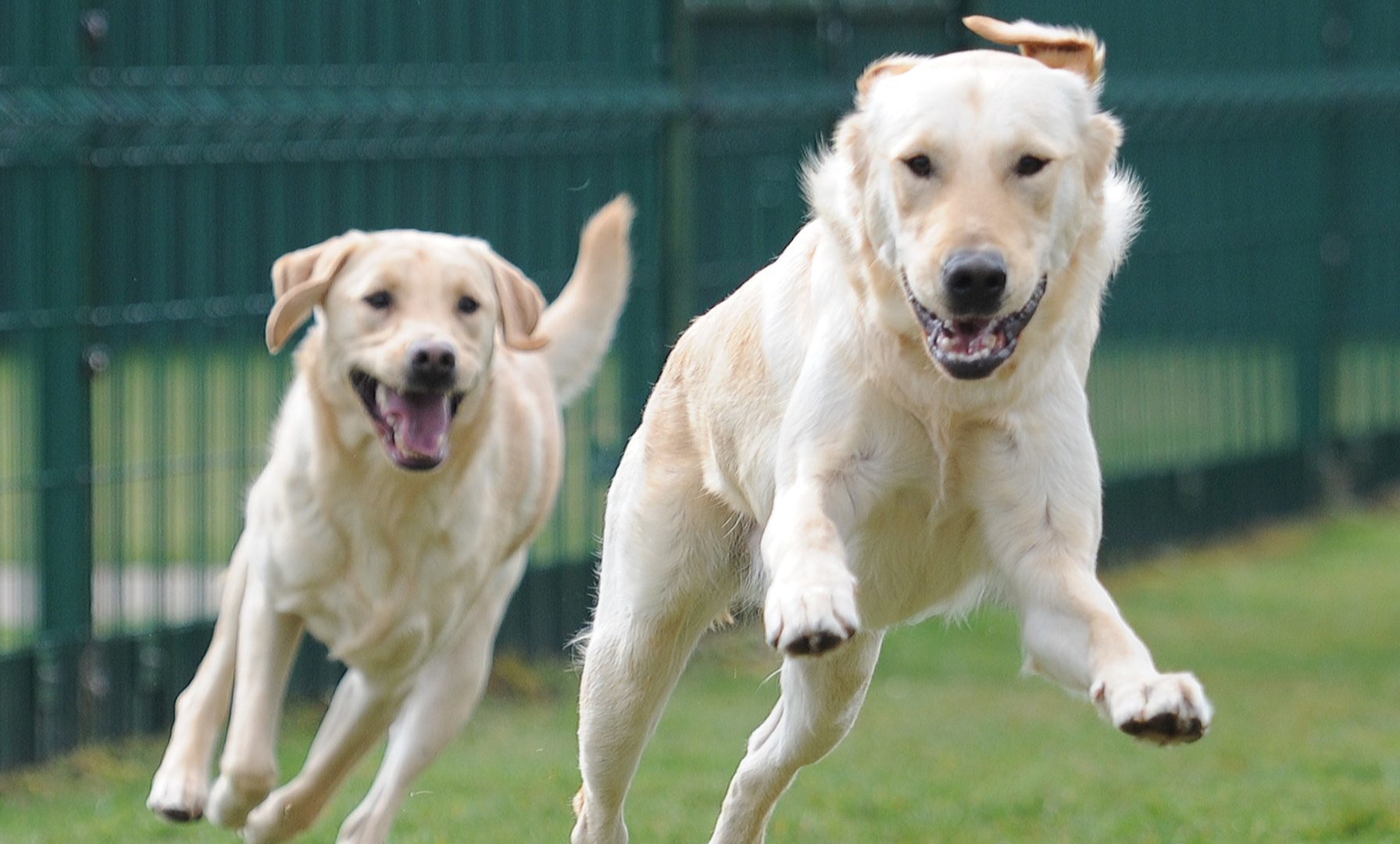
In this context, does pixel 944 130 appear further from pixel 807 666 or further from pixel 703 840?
pixel 703 840

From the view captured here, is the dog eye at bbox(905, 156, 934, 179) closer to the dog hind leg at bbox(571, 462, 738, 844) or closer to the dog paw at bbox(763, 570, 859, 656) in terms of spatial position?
the dog paw at bbox(763, 570, 859, 656)

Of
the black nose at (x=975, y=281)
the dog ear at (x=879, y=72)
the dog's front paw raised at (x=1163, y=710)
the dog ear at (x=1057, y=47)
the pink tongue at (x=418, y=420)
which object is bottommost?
the pink tongue at (x=418, y=420)

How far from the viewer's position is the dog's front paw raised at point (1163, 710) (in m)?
3.49

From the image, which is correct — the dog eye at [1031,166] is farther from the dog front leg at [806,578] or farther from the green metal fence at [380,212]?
the green metal fence at [380,212]

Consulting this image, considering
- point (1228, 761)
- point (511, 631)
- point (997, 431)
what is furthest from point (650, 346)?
point (997, 431)

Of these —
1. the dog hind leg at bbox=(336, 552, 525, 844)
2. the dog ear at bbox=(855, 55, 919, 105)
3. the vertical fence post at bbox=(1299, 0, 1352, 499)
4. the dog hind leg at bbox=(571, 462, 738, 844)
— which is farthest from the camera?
the vertical fence post at bbox=(1299, 0, 1352, 499)

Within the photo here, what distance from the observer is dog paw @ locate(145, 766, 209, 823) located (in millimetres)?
5609

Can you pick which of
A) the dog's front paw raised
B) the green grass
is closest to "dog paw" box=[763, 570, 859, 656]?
the dog's front paw raised

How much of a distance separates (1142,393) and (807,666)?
7705 mm

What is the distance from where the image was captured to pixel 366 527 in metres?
5.94

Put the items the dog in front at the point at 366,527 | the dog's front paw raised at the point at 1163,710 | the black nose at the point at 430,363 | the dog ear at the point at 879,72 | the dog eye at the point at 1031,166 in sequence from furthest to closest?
1. the dog in front at the point at 366,527
2. the black nose at the point at 430,363
3. the dog ear at the point at 879,72
4. the dog eye at the point at 1031,166
5. the dog's front paw raised at the point at 1163,710

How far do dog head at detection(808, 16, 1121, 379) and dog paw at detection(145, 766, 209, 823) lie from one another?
2.51 meters

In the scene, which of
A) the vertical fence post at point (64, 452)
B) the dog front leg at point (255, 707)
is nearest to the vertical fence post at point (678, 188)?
the vertical fence post at point (64, 452)

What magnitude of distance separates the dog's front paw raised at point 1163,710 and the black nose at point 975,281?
2.24 feet
